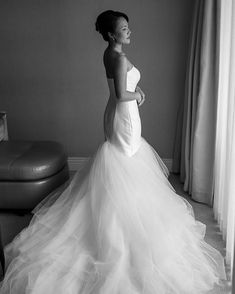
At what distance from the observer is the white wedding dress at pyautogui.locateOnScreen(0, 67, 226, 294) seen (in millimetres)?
1967

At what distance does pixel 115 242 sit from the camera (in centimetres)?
207

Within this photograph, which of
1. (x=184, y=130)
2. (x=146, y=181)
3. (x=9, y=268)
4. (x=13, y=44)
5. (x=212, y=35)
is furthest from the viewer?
(x=13, y=44)

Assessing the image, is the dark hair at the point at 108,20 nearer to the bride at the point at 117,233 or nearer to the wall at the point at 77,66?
the bride at the point at 117,233

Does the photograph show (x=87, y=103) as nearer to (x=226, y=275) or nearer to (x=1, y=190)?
(x=1, y=190)

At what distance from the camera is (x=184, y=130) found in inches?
136

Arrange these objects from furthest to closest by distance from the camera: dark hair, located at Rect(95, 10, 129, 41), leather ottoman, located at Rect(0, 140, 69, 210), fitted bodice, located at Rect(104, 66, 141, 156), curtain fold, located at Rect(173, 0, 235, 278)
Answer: leather ottoman, located at Rect(0, 140, 69, 210), curtain fold, located at Rect(173, 0, 235, 278), fitted bodice, located at Rect(104, 66, 141, 156), dark hair, located at Rect(95, 10, 129, 41)

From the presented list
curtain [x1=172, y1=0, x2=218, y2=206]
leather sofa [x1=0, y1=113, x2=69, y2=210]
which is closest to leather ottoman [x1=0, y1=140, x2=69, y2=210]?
leather sofa [x1=0, y1=113, x2=69, y2=210]

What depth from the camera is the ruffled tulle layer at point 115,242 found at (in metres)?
1.96

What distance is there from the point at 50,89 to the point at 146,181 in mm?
1965

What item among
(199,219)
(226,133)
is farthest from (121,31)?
(199,219)

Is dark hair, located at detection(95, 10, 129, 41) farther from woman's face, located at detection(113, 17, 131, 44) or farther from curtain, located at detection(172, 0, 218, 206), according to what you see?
curtain, located at detection(172, 0, 218, 206)

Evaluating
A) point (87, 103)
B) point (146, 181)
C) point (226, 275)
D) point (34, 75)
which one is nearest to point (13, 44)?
point (34, 75)

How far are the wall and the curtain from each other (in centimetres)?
46

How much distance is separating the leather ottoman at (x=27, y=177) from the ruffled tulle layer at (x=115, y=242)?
1.71 ft
